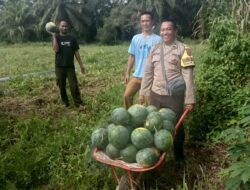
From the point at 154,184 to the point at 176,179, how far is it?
28 cm

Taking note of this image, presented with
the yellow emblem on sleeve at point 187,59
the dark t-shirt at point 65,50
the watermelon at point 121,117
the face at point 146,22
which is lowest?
the watermelon at point 121,117

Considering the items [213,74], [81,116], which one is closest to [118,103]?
[81,116]

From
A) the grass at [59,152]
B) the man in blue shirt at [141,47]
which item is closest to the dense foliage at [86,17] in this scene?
the grass at [59,152]

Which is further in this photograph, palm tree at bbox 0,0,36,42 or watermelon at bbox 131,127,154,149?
palm tree at bbox 0,0,36,42

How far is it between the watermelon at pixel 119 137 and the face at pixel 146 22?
1968 mm

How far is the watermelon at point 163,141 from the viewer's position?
3.82 meters

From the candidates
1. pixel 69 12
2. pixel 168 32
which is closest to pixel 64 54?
pixel 168 32

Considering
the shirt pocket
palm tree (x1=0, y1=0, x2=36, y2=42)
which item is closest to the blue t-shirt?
the shirt pocket

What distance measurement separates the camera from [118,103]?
24.4ft

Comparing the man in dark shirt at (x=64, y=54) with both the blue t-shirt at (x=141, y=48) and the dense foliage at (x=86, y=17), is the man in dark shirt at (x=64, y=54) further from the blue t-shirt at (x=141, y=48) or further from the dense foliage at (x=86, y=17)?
the dense foliage at (x=86, y=17)

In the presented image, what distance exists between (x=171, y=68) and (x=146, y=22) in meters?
1.04

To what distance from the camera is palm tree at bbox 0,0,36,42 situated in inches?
1821

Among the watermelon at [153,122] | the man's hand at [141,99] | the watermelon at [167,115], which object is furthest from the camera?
the man's hand at [141,99]

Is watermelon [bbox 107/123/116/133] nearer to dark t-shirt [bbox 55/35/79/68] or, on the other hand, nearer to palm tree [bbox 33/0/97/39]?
dark t-shirt [bbox 55/35/79/68]
